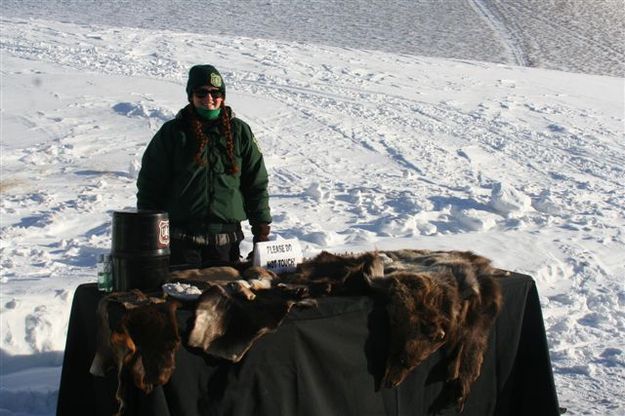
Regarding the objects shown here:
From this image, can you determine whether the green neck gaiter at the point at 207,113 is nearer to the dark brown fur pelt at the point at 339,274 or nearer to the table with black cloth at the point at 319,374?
the dark brown fur pelt at the point at 339,274

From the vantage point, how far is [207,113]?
13.6 ft

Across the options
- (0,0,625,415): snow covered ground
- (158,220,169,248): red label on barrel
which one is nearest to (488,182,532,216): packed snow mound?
(0,0,625,415): snow covered ground

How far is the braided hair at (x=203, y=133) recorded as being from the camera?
13.5 ft

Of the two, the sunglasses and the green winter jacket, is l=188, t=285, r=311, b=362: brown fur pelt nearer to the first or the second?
the green winter jacket

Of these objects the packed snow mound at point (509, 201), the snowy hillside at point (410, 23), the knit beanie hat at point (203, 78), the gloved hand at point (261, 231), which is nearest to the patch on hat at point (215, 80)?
the knit beanie hat at point (203, 78)

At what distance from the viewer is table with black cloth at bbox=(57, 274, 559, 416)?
307 centimetres

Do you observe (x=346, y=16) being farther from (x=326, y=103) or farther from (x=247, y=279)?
(x=247, y=279)

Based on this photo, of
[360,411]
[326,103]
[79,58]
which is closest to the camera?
[360,411]

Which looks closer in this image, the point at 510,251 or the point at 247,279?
the point at 247,279

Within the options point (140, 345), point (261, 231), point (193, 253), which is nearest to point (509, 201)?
point (261, 231)

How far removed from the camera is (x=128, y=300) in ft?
10.2

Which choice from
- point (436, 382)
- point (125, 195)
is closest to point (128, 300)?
point (436, 382)

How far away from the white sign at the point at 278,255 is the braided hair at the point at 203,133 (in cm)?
54

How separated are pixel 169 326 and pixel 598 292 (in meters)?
4.50
